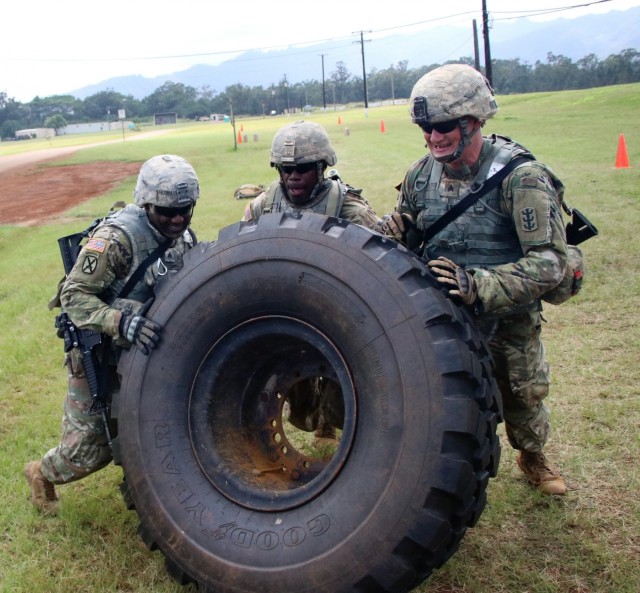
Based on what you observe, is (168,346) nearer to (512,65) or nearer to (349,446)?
(349,446)

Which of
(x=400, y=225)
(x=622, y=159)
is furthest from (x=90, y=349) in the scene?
(x=622, y=159)

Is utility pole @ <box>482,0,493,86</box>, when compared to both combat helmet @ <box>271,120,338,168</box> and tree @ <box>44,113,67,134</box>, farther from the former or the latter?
tree @ <box>44,113,67,134</box>

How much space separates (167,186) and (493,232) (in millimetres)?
1558

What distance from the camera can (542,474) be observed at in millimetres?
3930

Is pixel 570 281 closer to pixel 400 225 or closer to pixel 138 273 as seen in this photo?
pixel 400 225

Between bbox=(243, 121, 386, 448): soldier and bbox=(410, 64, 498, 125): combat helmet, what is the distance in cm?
94

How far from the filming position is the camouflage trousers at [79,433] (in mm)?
3773

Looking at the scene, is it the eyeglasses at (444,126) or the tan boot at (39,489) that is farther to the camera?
the tan boot at (39,489)

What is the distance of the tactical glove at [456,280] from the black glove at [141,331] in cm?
118

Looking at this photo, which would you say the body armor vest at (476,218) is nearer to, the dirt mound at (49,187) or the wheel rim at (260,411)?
the wheel rim at (260,411)

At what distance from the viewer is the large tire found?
8.54ft

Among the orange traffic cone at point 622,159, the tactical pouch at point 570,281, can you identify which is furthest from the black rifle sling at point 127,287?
the orange traffic cone at point 622,159

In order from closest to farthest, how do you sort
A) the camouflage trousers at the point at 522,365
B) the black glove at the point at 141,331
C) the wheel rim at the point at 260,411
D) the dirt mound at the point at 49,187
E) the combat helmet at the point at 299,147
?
the wheel rim at the point at 260,411 → the black glove at the point at 141,331 → the camouflage trousers at the point at 522,365 → the combat helmet at the point at 299,147 → the dirt mound at the point at 49,187

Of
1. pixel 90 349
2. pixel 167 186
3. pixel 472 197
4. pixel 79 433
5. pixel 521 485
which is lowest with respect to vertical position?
pixel 521 485
